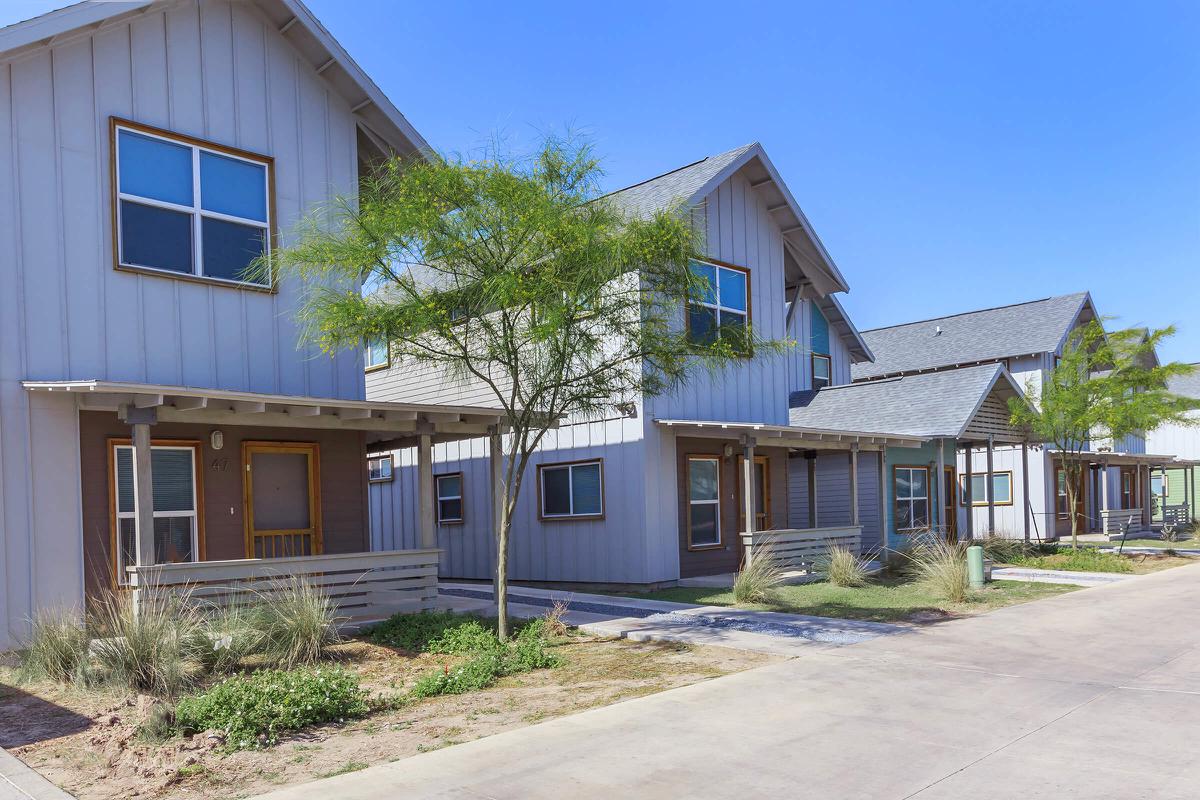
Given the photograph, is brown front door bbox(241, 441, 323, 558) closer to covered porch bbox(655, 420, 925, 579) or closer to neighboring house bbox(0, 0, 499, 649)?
neighboring house bbox(0, 0, 499, 649)

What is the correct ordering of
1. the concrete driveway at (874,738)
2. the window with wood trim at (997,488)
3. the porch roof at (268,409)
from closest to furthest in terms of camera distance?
the concrete driveway at (874,738), the porch roof at (268,409), the window with wood trim at (997,488)

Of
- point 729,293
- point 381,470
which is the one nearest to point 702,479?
point 729,293

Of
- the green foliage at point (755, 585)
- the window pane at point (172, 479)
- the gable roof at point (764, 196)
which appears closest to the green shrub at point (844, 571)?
the green foliage at point (755, 585)

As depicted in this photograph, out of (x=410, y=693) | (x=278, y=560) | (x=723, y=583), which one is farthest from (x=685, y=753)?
(x=723, y=583)

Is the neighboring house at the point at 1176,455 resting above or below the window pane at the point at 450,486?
below

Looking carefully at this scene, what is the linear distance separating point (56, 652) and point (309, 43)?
813 centimetres

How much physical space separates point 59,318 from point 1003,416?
19600 mm

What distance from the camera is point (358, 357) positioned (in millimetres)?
12758

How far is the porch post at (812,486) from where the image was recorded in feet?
65.1

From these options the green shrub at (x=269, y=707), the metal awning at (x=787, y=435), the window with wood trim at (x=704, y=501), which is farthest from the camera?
the window with wood trim at (x=704, y=501)

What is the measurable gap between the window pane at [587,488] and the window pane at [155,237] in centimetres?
769

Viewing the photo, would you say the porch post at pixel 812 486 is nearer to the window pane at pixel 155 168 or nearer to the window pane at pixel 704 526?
the window pane at pixel 704 526

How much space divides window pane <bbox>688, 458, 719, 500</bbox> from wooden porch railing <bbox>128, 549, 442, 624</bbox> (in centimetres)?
652

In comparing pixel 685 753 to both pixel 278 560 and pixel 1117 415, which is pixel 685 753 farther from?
pixel 1117 415
